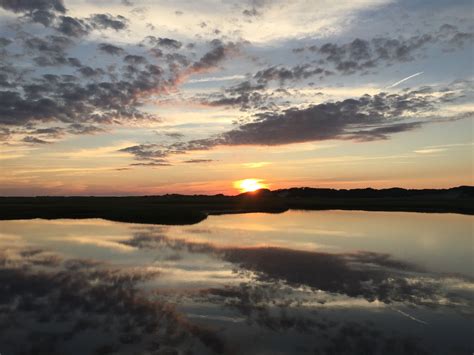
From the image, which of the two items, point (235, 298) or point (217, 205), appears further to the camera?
point (217, 205)

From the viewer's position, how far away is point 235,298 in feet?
56.2

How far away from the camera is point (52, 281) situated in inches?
783

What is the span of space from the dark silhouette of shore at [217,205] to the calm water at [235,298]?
90.7ft

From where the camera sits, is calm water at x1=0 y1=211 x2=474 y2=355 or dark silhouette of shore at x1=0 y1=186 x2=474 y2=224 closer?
calm water at x1=0 y1=211 x2=474 y2=355

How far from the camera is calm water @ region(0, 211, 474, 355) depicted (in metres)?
12.4

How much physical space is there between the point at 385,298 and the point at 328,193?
182673 mm

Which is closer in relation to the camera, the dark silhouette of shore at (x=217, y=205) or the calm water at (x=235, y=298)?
the calm water at (x=235, y=298)

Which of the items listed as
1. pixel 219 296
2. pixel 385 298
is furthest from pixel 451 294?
pixel 219 296

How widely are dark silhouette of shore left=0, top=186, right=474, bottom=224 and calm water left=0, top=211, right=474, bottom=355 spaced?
2766cm

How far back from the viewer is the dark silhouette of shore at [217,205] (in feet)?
210

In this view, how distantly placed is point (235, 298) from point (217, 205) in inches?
3369

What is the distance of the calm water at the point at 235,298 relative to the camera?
40.7 feet

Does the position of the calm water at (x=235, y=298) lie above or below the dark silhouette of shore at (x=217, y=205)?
below

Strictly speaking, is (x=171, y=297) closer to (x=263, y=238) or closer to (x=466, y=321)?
(x=466, y=321)
